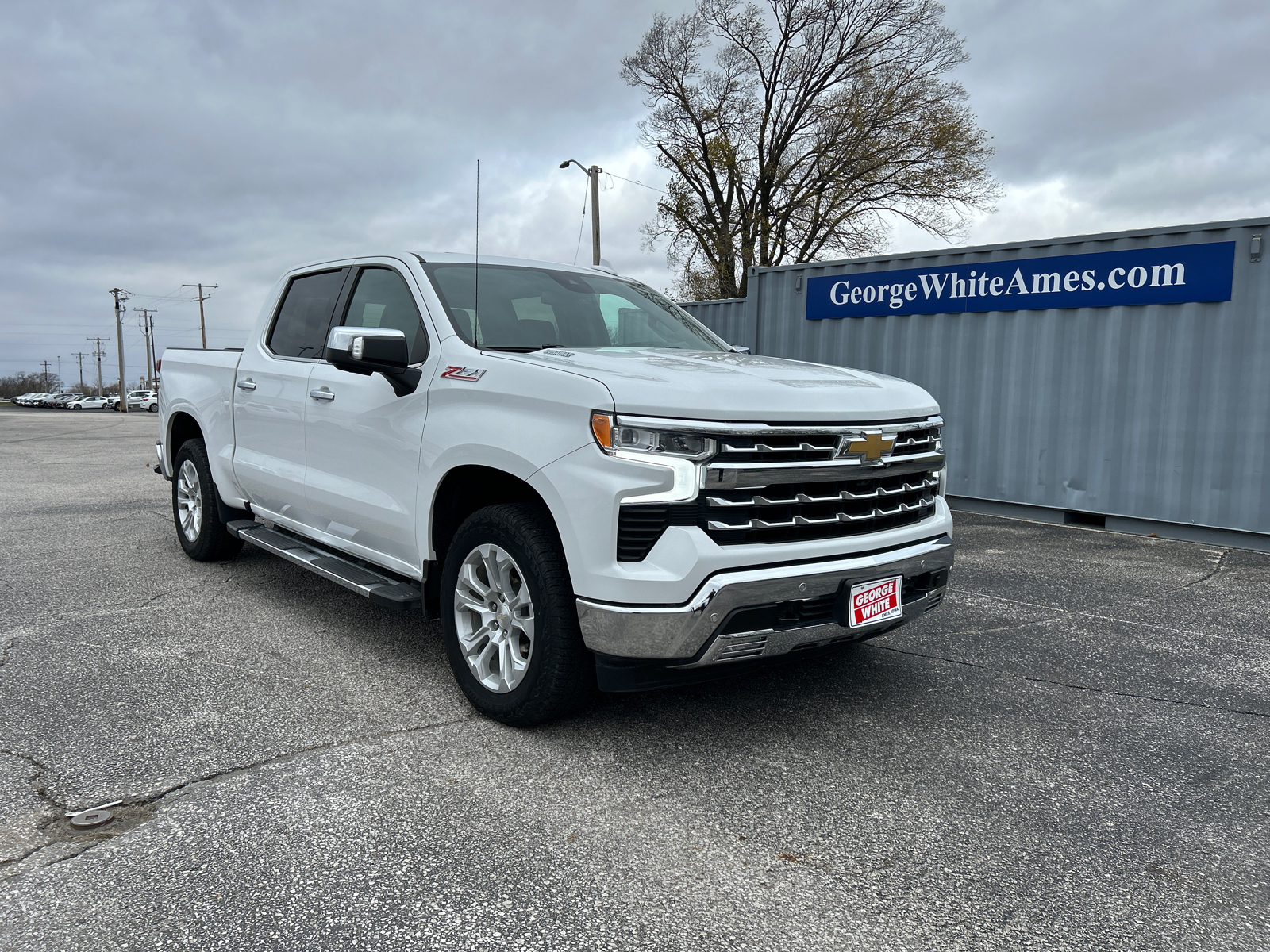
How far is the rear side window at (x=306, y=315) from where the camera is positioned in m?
4.82

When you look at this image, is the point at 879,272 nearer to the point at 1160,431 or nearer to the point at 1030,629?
the point at 1160,431

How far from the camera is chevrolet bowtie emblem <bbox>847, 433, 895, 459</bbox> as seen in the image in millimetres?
3246

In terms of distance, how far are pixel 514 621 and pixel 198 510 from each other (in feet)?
12.5

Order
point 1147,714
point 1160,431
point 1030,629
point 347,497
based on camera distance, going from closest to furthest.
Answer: point 1147,714 < point 347,497 < point 1030,629 < point 1160,431

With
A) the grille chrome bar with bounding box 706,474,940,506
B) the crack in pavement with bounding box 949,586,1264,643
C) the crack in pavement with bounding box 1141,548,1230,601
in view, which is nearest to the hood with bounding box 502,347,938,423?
the grille chrome bar with bounding box 706,474,940,506

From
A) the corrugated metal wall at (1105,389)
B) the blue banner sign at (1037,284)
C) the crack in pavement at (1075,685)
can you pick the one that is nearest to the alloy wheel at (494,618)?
the crack in pavement at (1075,685)

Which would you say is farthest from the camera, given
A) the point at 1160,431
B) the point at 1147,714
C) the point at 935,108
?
the point at 935,108

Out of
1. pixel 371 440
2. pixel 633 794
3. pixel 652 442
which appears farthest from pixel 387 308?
pixel 633 794

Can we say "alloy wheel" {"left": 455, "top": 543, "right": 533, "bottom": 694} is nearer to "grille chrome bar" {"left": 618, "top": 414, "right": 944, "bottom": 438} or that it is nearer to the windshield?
"grille chrome bar" {"left": 618, "top": 414, "right": 944, "bottom": 438}

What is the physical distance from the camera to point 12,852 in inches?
101

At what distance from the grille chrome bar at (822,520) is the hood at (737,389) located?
0.34 meters

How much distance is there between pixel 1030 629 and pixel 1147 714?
4.09 feet

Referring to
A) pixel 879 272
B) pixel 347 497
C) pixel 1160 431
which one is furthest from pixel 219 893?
pixel 879 272

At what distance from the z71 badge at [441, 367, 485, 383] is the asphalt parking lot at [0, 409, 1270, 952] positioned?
1.35m
